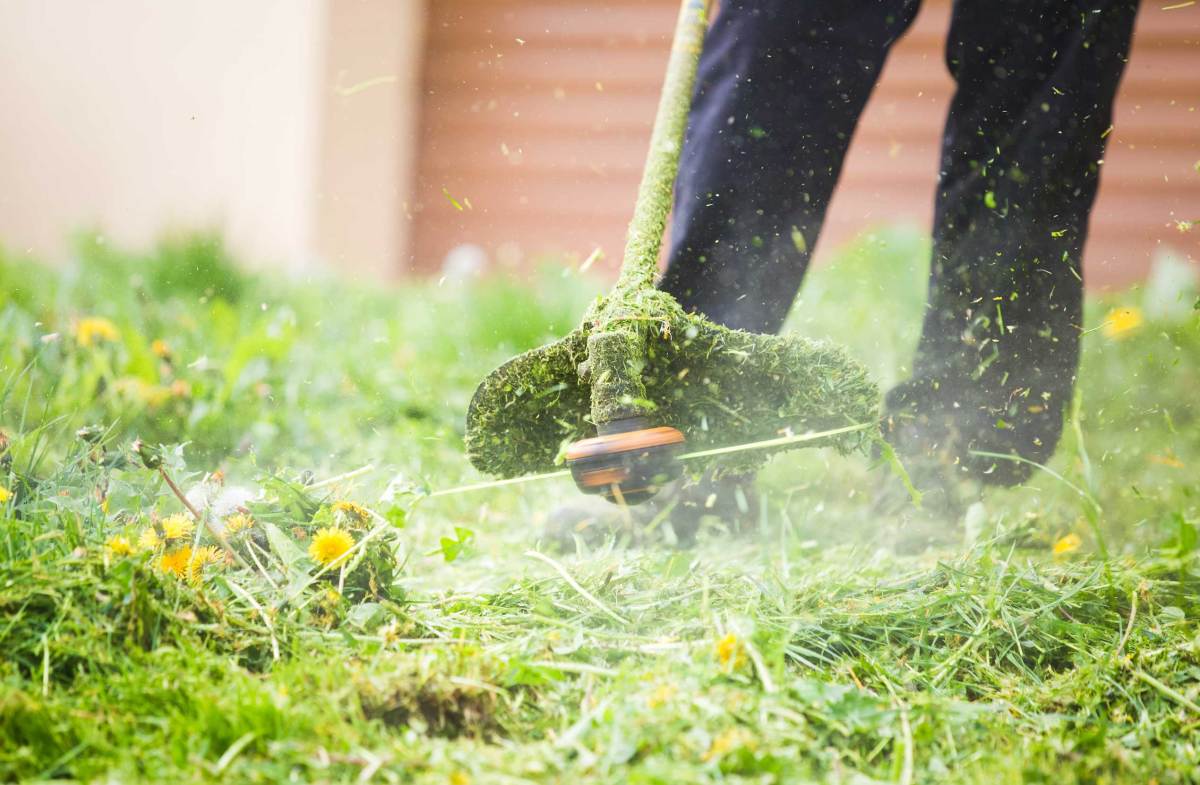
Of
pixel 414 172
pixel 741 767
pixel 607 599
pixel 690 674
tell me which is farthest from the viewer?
pixel 414 172

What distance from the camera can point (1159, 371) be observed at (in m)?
2.60

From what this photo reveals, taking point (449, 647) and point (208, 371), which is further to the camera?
point (208, 371)

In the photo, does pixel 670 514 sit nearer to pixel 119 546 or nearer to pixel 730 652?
pixel 730 652

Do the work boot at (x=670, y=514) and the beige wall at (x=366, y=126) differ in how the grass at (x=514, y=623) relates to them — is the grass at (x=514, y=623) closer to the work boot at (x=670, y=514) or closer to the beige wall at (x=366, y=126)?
the work boot at (x=670, y=514)

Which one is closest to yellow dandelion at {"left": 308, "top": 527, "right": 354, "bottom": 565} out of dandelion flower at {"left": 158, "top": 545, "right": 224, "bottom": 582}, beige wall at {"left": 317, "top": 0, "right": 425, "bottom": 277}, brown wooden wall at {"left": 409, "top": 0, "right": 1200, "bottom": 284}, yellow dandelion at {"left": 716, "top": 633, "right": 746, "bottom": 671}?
dandelion flower at {"left": 158, "top": 545, "right": 224, "bottom": 582}

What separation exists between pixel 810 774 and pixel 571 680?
31 cm

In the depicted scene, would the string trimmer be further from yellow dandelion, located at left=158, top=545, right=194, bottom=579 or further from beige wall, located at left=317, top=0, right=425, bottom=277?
beige wall, located at left=317, top=0, right=425, bottom=277

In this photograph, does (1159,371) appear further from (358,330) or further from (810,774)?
(358,330)

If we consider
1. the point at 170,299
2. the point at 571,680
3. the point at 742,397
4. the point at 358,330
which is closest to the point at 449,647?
the point at 571,680

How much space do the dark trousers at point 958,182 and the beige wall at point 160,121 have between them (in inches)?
101

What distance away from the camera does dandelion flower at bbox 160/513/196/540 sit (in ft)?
3.95

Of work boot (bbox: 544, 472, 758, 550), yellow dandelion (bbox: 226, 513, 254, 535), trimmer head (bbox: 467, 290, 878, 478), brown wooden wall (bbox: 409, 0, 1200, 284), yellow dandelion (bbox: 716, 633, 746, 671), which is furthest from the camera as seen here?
brown wooden wall (bbox: 409, 0, 1200, 284)

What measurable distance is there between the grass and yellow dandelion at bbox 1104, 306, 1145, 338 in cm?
35

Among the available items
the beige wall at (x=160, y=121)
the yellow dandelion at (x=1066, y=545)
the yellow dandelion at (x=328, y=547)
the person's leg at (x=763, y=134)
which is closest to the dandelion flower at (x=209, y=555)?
the yellow dandelion at (x=328, y=547)
